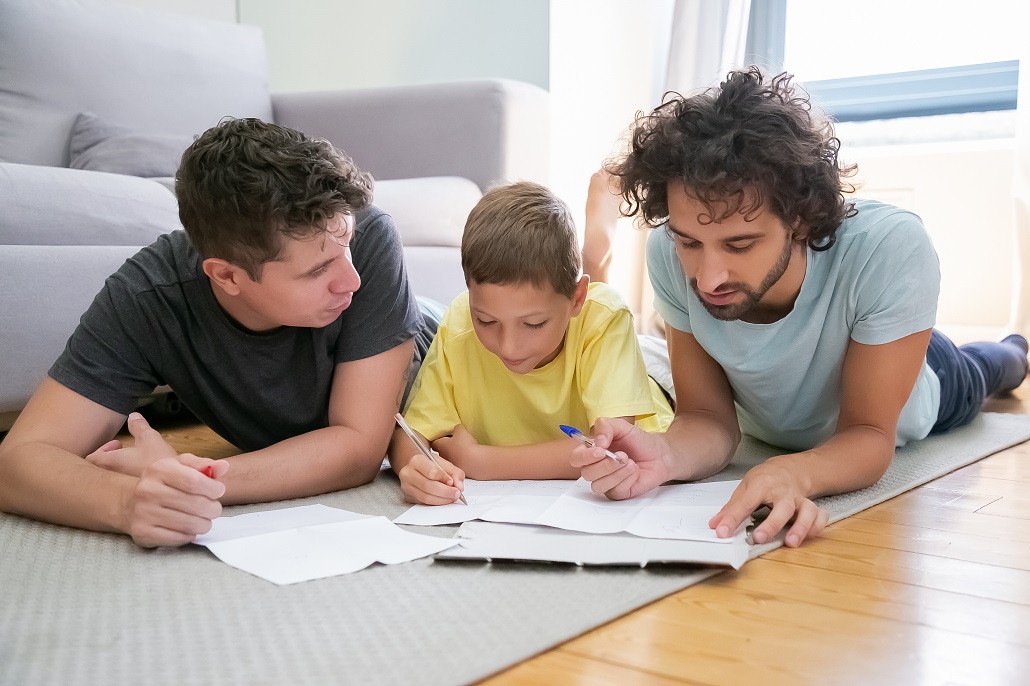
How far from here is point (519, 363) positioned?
1356 mm

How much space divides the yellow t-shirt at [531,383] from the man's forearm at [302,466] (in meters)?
0.14

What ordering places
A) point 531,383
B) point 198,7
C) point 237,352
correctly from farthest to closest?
point 198,7
point 531,383
point 237,352

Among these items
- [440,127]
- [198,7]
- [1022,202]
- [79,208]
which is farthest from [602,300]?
[198,7]

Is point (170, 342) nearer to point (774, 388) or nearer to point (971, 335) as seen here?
point (774, 388)

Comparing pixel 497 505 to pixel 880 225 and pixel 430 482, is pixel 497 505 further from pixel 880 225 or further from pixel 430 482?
pixel 880 225

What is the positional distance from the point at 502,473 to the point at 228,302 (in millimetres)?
471

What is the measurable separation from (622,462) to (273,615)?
482mm

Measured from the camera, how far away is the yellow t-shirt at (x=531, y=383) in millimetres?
1396

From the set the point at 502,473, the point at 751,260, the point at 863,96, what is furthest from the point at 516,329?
the point at 863,96

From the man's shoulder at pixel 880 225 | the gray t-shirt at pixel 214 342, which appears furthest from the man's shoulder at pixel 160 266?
the man's shoulder at pixel 880 225

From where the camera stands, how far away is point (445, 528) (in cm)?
116

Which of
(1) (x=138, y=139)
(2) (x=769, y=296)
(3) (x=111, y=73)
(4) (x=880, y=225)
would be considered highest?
(3) (x=111, y=73)

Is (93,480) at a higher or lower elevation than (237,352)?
lower

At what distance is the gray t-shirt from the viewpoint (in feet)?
4.17
